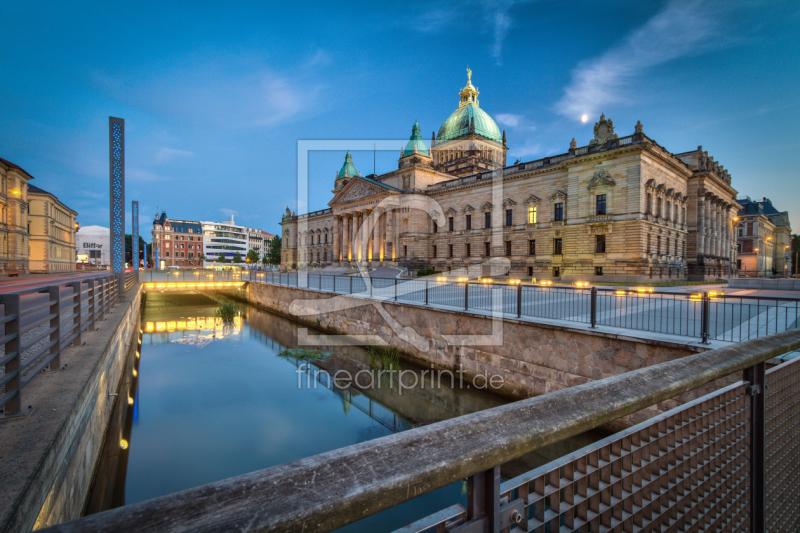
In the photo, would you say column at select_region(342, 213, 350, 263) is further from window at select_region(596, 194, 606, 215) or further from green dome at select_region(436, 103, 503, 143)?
window at select_region(596, 194, 606, 215)

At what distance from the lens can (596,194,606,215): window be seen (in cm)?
3497

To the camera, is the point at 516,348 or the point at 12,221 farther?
the point at 12,221

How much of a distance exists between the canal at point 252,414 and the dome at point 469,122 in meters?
52.7

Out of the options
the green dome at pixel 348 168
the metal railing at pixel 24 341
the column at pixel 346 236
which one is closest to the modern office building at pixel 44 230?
the column at pixel 346 236

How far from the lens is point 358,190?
59.5 metres

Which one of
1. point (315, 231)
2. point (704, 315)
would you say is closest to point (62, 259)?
point (315, 231)

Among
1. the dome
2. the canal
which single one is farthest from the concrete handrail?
the dome

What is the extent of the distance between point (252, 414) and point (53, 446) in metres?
7.55

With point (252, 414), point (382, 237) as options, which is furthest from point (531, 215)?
point (252, 414)

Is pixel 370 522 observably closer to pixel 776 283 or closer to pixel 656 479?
pixel 656 479

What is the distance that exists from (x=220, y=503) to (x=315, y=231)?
79.3 meters

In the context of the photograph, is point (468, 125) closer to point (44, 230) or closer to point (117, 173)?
point (117, 173)

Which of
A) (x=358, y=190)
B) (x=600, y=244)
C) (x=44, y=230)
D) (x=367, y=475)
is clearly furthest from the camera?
(x=358, y=190)

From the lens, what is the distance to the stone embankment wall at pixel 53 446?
2.80 meters
